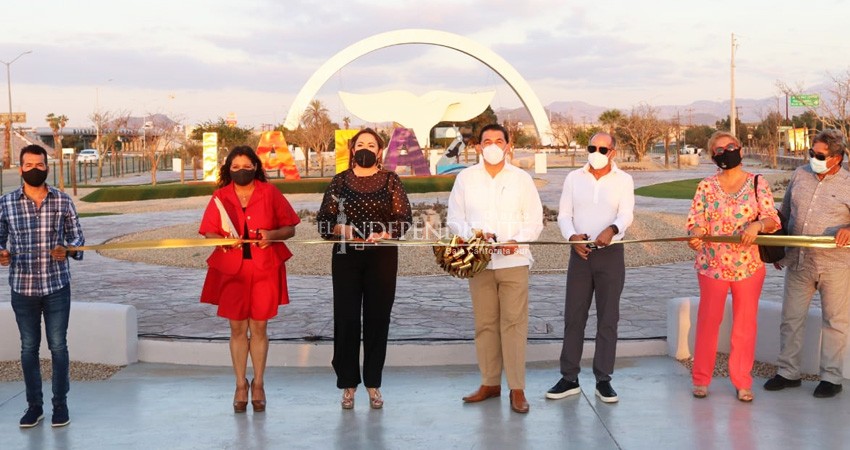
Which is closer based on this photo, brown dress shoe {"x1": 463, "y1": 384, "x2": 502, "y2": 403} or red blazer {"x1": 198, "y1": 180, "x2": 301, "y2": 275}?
red blazer {"x1": 198, "y1": 180, "x2": 301, "y2": 275}

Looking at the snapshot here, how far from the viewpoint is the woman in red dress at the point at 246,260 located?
5797 mm

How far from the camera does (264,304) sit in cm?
581

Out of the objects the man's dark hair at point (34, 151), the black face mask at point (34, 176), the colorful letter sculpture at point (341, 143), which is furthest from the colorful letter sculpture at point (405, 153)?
the black face mask at point (34, 176)

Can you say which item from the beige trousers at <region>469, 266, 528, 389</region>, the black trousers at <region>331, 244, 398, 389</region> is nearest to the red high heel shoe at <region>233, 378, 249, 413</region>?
the black trousers at <region>331, 244, 398, 389</region>

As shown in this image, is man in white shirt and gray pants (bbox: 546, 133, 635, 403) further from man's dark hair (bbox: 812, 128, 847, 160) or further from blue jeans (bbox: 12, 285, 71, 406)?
blue jeans (bbox: 12, 285, 71, 406)

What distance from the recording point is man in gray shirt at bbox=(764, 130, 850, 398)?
19.4 feet

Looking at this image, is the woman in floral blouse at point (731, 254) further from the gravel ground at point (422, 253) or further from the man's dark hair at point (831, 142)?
the gravel ground at point (422, 253)

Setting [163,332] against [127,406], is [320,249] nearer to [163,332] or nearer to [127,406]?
[163,332]

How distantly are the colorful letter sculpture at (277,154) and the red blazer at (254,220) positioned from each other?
31.6 m

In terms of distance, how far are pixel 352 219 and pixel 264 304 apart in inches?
28.9

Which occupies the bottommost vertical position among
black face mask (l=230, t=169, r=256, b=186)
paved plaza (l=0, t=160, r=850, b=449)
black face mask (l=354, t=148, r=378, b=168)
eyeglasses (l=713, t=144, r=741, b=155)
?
paved plaza (l=0, t=160, r=850, b=449)

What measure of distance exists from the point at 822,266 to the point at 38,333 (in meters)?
4.71

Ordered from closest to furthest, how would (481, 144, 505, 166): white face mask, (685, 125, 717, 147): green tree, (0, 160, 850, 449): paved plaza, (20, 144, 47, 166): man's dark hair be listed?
(0, 160, 850, 449): paved plaza, (20, 144, 47, 166): man's dark hair, (481, 144, 505, 166): white face mask, (685, 125, 717, 147): green tree

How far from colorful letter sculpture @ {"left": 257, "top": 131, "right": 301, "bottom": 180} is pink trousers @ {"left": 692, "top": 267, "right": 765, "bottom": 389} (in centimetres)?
3211
